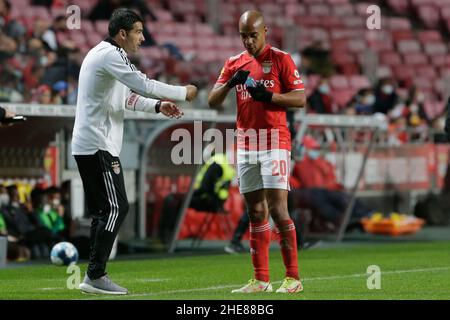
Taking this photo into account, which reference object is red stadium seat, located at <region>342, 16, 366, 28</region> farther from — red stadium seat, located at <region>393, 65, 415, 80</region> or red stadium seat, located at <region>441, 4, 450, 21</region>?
red stadium seat, located at <region>441, 4, 450, 21</region>

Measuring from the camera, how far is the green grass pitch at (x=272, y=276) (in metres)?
9.46

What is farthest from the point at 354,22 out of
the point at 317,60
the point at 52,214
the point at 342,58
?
the point at 52,214

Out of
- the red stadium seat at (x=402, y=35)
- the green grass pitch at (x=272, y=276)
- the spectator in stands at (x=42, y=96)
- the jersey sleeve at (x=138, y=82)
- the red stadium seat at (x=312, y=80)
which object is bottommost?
the green grass pitch at (x=272, y=276)

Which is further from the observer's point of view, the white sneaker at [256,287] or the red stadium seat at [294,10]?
the red stadium seat at [294,10]

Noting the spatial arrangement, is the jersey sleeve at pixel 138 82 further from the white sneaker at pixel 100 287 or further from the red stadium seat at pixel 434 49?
the red stadium seat at pixel 434 49

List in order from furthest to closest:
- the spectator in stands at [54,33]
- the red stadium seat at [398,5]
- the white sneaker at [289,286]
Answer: the red stadium seat at [398,5]
the spectator in stands at [54,33]
the white sneaker at [289,286]

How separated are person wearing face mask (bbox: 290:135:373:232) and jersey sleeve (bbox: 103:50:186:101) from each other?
9.12 meters

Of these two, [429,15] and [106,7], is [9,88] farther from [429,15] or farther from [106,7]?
[429,15]

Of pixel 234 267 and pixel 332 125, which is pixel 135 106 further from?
pixel 332 125

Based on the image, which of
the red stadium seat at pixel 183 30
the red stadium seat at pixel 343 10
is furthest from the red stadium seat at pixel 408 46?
the red stadium seat at pixel 183 30

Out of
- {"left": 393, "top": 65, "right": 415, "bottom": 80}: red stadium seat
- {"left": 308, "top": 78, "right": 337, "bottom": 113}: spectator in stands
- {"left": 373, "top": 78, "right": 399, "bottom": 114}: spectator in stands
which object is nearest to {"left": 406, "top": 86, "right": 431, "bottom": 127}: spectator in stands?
{"left": 373, "top": 78, "right": 399, "bottom": 114}: spectator in stands

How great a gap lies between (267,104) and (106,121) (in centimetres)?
124

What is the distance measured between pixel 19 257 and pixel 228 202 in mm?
4188
